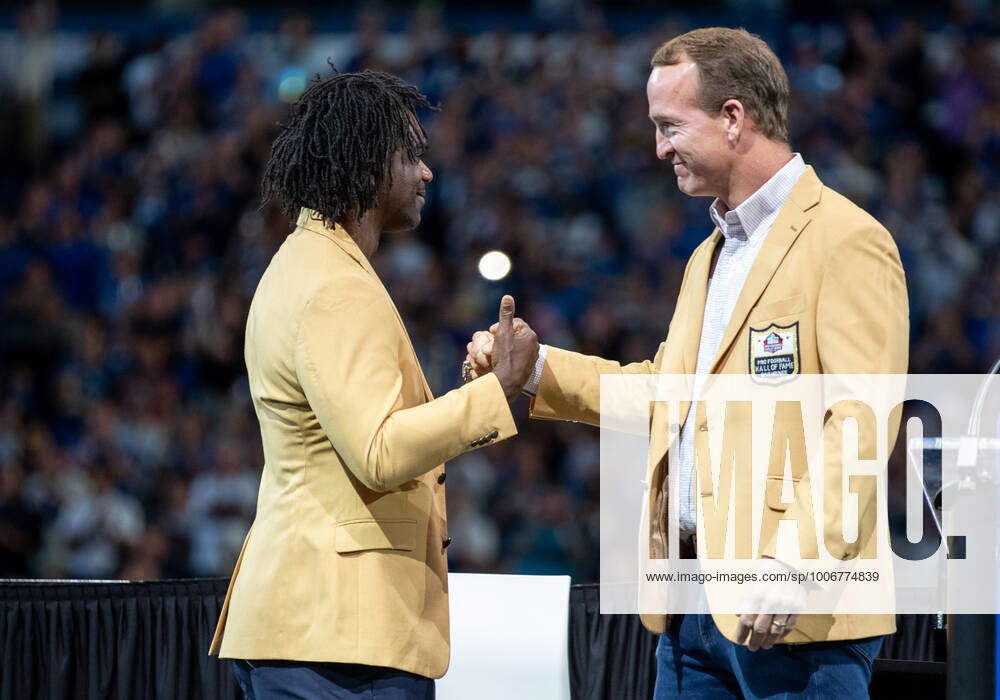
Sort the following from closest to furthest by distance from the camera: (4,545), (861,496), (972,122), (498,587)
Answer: (861,496) → (498,587) → (4,545) → (972,122)

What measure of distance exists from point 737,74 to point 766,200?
213 mm

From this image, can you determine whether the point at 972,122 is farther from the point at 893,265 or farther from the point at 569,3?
the point at 893,265

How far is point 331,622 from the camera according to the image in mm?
1958

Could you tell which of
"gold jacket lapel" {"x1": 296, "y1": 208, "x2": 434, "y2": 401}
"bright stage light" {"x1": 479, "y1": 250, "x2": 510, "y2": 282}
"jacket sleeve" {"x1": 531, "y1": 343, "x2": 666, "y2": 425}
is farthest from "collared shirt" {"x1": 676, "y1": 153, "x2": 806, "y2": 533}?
"bright stage light" {"x1": 479, "y1": 250, "x2": 510, "y2": 282}

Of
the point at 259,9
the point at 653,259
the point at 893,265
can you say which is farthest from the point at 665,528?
the point at 259,9

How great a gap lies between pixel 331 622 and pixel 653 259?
4.07 meters

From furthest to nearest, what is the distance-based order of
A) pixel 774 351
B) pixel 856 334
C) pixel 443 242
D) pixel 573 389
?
pixel 443 242 < pixel 573 389 < pixel 774 351 < pixel 856 334

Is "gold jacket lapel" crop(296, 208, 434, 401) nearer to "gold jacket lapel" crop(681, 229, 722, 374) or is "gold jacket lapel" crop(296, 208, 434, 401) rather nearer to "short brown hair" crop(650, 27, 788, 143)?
"gold jacket lapel" crop(681, 229, 722, 374)

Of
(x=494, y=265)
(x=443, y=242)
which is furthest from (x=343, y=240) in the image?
(x=443, y=242)

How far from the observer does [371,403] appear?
76.5 inches

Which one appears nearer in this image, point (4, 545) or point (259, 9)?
point (4, 545)

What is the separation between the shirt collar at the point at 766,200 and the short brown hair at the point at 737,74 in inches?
3.1

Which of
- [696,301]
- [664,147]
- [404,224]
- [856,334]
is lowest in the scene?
[856,334]

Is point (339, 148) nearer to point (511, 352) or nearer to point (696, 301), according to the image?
point (511, 352)
